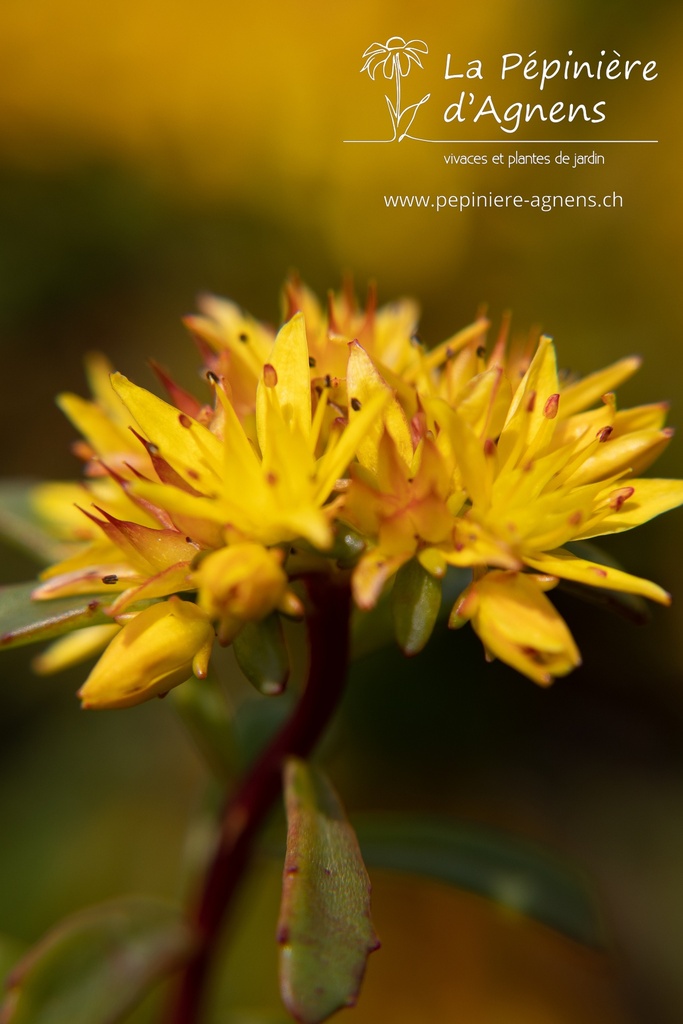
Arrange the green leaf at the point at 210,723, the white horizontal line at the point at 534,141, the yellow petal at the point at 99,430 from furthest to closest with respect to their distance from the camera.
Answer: the white horizontal line at the point at 534,141
the green leaf at the point at 210,723
the yellow petal at the point at 99,430

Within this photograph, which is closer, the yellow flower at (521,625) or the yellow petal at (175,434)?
the yellow flower at (521,625)

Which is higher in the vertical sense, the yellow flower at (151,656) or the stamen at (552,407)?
the stamen at (552,407)

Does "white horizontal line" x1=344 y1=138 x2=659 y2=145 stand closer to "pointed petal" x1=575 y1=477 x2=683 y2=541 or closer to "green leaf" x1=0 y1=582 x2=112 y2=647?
"pointed petal" x1=575 y1=477 x2=683 y2=541

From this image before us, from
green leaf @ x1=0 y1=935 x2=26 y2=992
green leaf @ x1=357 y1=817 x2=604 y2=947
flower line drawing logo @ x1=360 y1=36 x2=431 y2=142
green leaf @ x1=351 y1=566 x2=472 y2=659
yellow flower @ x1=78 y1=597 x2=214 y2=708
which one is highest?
flower line drawing logo @ x1=360 y1=36 x2=431 y2=142

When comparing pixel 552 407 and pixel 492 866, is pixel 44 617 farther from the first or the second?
pixel 492 866

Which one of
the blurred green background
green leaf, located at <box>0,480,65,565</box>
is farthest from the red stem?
the blurred green background

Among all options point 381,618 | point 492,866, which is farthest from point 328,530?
point 492,866

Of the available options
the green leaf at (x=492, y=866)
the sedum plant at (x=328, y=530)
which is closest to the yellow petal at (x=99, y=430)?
the sedum plant at (x=328, y=530)

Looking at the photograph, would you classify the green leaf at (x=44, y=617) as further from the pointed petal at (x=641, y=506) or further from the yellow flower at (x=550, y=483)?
the pointed petal at (x=641, y=506)
